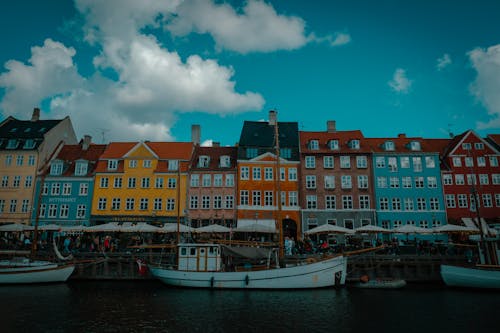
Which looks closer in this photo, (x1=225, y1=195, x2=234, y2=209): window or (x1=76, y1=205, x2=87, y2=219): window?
(x1=225, y1=195, x2=234, y2=209): window

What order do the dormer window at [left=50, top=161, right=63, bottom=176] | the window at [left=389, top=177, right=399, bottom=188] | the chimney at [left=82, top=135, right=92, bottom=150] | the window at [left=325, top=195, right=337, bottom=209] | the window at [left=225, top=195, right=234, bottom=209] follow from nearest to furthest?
the window at [left=225, top=195, right=234, bottom=209]
the window at [left=325, top=195, right=337, bottom=209]
the window at [left=389, top=177, right=399, bottom=188]
the dormer window at [left=50, top=161, right=63, bottom=176]
the chimney at [left=82, top=135, right=92, bottom=150]

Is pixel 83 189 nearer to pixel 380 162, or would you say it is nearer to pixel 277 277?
pixel 277 277

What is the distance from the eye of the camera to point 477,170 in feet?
133

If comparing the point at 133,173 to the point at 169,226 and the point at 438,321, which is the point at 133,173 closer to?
the point at 169,226

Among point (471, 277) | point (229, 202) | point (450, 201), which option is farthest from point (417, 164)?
point (229, 202)

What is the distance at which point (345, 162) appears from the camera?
40406 mm

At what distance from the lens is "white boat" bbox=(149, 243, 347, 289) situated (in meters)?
24.1

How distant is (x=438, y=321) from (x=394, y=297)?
553 centimetres

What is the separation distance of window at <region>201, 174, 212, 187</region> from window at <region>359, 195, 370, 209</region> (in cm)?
1681

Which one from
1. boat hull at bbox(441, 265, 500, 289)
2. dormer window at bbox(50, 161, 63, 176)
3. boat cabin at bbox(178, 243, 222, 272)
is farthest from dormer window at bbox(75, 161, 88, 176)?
boat hull at bbox(441, 265, 500, 289)

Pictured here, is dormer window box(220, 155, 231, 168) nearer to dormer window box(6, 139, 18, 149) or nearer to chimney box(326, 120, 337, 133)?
chimney box(326, 120, 337, 133)

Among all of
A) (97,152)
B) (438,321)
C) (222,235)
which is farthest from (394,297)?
(97,152)

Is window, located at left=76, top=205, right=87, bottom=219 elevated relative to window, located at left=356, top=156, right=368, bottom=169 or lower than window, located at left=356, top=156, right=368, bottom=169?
lower

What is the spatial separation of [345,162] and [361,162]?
1816 mm
